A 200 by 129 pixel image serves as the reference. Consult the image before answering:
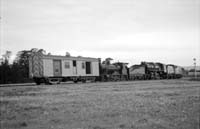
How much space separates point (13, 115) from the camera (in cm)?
858

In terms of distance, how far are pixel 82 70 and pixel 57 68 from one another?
15.7 feet

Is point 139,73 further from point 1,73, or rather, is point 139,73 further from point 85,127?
point 85,127

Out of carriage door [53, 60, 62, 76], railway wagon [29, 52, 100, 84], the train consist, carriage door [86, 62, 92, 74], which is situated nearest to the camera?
railway wagon [29, 52, 100, 84]

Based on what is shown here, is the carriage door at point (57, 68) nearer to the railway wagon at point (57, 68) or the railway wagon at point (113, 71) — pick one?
the railway wagon at point (57, 68)

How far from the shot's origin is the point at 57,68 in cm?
3347

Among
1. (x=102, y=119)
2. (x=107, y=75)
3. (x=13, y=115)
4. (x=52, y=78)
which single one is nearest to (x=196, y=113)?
(x=102, y=119)

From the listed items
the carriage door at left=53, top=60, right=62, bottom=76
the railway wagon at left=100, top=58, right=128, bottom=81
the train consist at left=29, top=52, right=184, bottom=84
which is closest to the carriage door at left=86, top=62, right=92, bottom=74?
the train consist at left=29, top=52, right=184, bottom=84

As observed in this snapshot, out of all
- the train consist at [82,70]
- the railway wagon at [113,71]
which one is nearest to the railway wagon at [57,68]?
the train consist at [82,70]

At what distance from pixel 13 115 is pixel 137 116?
428cm

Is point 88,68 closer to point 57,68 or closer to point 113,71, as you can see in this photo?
point 57,68

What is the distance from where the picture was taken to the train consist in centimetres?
3200

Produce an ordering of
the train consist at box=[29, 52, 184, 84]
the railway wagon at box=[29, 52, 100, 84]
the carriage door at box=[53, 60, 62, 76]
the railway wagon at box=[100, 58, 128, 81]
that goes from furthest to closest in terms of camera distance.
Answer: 1. the railway wagon at box=[100, 58, 128, 81]
2. the carriage door at box=[53, 60, 62, 76]
3. the train consist at box=[29, 52, 184, 84]
4. the railway wagon at box=[29, 52, 100, 84]

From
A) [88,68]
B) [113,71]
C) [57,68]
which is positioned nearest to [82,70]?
[88,68]

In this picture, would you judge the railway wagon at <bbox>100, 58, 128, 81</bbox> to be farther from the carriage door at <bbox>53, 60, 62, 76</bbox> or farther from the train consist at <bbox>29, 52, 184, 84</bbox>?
the carriage door at <bbox>53, 60, 62, 76</bbox>
